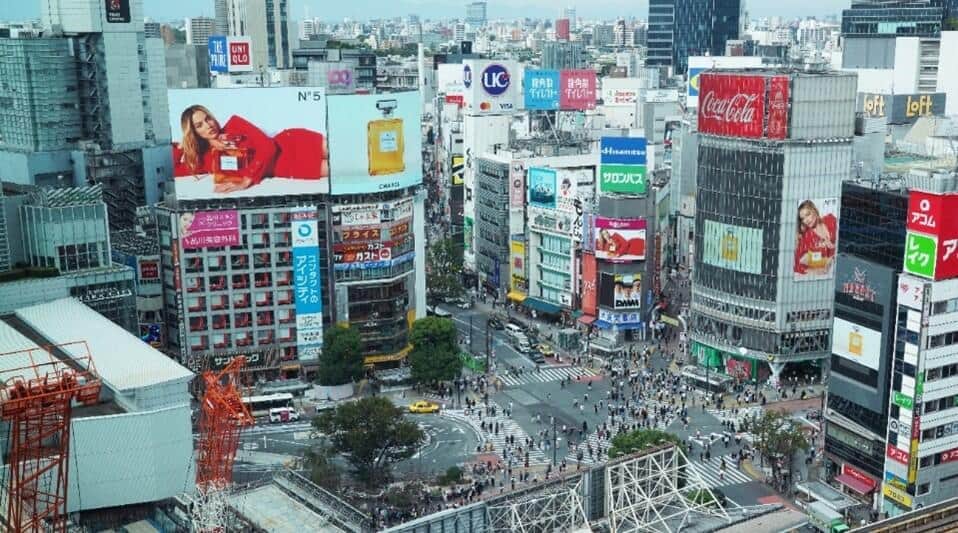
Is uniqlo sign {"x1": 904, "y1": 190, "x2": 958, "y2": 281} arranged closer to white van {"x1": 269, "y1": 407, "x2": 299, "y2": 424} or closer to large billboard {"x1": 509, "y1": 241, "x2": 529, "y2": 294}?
white van {"x1": 269, "y1": 407, "x2": 299, "y2": 424}

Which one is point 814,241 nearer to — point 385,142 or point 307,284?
point 385,142

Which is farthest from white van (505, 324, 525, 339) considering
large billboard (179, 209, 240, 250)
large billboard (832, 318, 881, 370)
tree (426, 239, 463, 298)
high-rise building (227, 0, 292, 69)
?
high-rise building (227, 0, 292, 69)

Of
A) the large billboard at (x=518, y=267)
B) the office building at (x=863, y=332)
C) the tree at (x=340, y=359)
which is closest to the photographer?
the office building at (x=863, y=332)

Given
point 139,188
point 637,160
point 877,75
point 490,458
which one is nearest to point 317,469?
point 490,458

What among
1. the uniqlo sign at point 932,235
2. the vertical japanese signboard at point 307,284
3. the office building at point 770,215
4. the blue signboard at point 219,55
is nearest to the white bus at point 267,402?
the vertical japanese signboard at point 307,284

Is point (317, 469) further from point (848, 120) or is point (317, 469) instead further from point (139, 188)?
point (139, 188)

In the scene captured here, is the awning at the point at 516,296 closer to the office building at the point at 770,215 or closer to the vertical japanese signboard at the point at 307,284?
the office building at the point at 770,215
